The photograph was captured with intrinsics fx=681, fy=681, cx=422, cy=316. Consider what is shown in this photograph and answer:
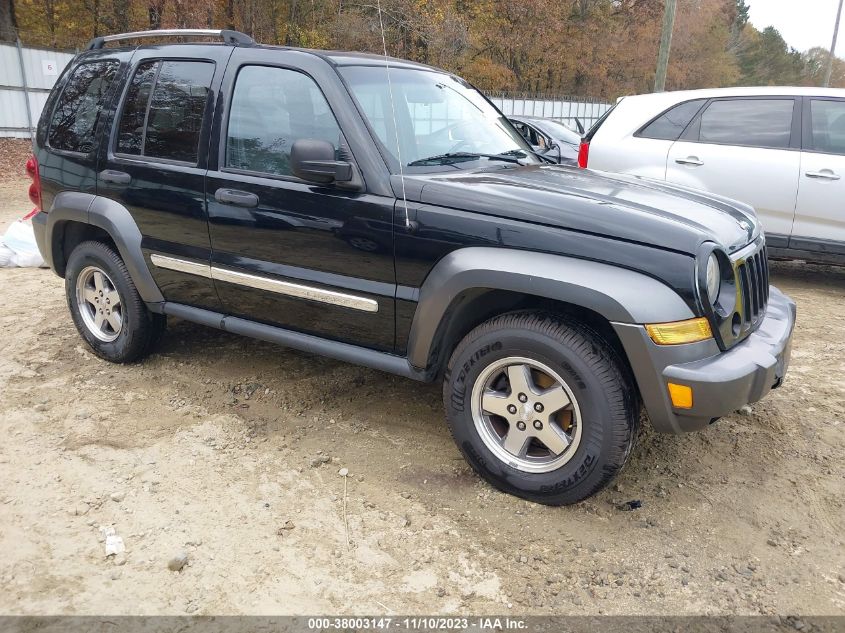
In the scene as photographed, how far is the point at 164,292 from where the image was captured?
4043 mm

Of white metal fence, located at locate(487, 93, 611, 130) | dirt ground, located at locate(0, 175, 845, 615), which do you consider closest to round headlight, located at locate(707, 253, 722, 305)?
dirt ground, located at locate(0, 175, 845, 615)

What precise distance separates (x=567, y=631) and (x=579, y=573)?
32 centimetres

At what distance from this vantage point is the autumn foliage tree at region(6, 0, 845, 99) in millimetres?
23312

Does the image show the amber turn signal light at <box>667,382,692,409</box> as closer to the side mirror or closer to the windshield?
the windshield

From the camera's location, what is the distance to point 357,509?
2.96 meters

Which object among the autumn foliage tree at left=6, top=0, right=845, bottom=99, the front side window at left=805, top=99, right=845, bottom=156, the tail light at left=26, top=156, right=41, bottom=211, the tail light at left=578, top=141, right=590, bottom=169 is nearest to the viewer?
the tail light at left=26, top=156, right=41, bottom=211

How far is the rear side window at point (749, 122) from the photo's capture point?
6250 millimetres

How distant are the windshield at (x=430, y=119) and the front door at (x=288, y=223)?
0.74ft

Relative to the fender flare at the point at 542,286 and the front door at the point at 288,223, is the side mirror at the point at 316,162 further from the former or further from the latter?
the fender flare at the point at 542,286

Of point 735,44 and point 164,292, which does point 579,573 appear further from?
point 735,44

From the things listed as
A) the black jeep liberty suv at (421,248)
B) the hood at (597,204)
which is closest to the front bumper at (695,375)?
the black jeep liberty suv at (421,248)

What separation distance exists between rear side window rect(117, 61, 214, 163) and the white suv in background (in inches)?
164

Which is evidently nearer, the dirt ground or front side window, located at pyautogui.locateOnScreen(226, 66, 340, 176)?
the dirt ground

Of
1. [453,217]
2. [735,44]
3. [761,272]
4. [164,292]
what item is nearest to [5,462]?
[164,292]
